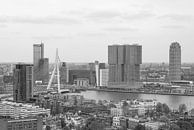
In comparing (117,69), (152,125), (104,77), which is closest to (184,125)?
(152,125)

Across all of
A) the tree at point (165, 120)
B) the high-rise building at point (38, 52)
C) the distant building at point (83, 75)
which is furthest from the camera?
the high-rise building at point (38, 52)

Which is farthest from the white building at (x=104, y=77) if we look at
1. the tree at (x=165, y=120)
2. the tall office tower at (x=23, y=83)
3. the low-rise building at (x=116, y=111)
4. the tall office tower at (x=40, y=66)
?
the tree at (x=165, y=120)

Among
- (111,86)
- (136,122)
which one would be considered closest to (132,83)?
(111,86)

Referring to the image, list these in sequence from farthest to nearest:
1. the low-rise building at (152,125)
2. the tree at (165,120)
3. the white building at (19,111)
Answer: the white building at (19,111)
the tree at (165,120)
the low-rise building at (152,125)

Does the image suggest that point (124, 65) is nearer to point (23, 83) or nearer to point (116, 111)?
point (23, 83)

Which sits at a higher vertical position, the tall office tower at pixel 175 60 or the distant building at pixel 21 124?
the tall office tower at pixel 175 60

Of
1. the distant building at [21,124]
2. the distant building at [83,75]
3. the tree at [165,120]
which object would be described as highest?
the distant building at [83,75]

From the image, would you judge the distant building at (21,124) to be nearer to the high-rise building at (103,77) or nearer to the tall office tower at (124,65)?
the tall office tower at (124,65)

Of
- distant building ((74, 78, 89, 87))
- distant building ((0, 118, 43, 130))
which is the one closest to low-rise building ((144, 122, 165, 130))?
distant building ((0, 118, 43, 130))

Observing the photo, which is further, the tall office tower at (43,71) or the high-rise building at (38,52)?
the high-rise building at (38,52)
